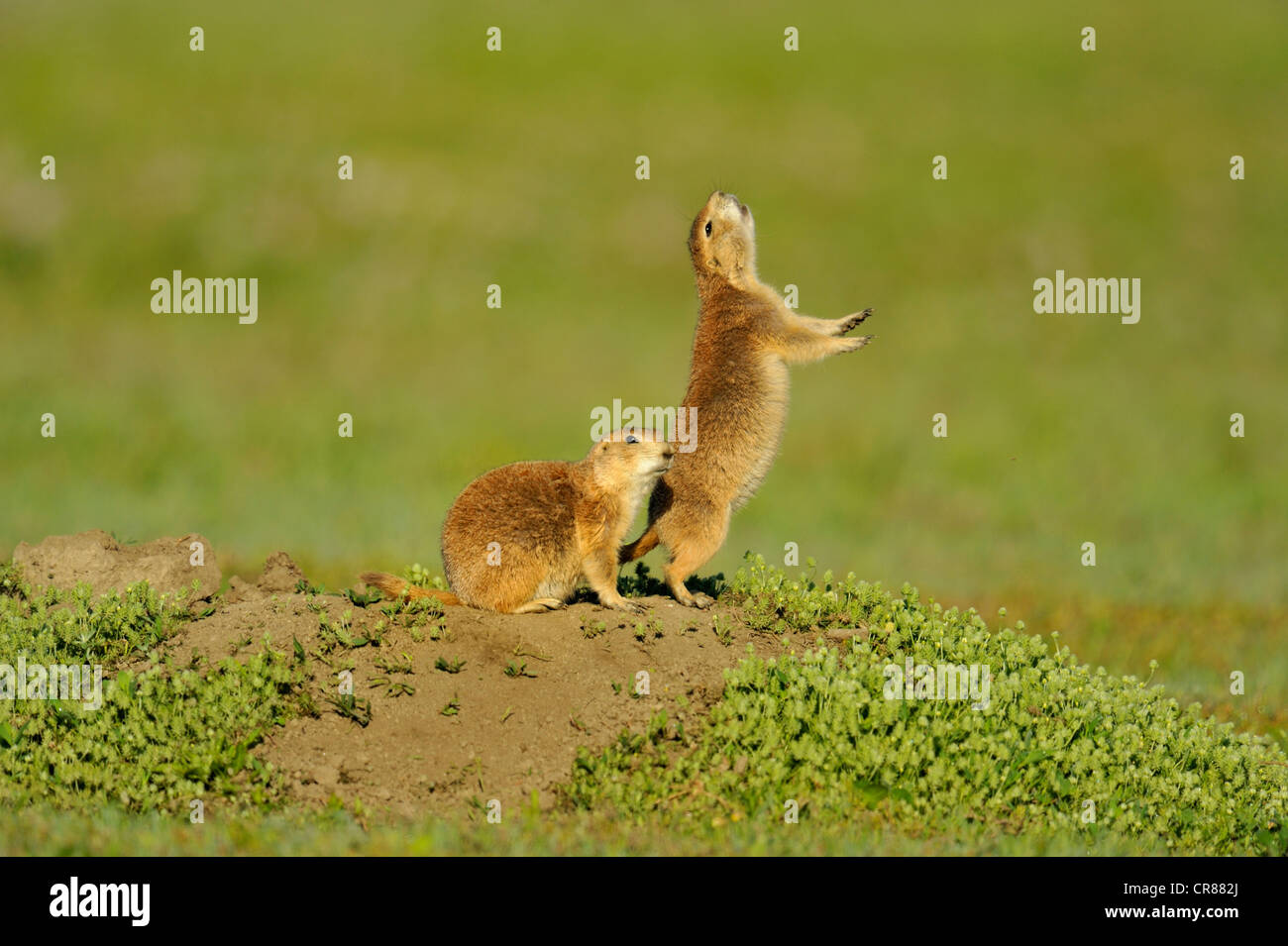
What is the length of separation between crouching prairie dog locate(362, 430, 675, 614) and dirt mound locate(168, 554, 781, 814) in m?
0.18

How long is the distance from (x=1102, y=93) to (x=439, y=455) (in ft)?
81.2

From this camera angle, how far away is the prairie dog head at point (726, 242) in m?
10.7

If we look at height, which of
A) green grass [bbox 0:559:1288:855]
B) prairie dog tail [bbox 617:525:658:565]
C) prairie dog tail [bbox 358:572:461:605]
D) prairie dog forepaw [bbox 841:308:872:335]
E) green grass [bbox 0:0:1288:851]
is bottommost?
green grass [bbox 0:559:1288:855]

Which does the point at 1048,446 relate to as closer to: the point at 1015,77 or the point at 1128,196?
the point at 1128,196

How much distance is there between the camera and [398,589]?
9.39m

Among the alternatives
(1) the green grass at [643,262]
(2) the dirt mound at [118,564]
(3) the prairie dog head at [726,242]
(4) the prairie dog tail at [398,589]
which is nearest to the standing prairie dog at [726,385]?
(3) the prairie dog head at [726,242]

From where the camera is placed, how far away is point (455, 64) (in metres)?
38.0

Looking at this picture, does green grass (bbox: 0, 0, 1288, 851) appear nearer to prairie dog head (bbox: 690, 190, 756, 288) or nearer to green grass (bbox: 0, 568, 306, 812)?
green grass (bbox: 0, 568, 306, 812)

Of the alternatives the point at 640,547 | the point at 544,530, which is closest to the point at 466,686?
the point at 544,530

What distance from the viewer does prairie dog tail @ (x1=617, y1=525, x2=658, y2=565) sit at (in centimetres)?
995

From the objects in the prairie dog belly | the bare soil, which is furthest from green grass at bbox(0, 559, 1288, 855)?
the prairie dog belly

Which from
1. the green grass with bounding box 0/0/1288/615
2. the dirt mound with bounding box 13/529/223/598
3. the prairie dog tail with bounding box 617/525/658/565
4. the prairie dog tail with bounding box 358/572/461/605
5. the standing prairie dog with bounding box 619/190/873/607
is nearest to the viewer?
the prairie dog tail with bounding box 358/572/461/605

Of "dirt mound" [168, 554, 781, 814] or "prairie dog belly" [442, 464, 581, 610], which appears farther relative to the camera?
"prairie dog belly" [442, 464, 581, 610]

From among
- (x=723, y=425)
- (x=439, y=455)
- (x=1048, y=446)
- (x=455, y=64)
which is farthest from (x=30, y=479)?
(x=455, y=64)
